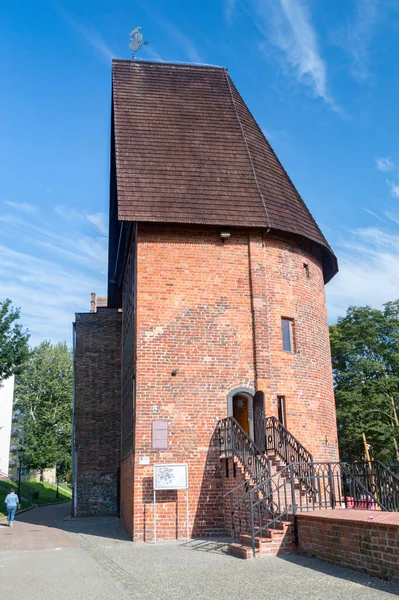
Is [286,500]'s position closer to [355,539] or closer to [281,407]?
[355,539]

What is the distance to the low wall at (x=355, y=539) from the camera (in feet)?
25.4

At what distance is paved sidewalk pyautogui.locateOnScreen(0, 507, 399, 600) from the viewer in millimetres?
7582

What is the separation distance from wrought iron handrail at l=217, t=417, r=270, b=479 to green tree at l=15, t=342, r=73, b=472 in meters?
35.7

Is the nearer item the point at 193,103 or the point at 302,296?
the point at 302,296

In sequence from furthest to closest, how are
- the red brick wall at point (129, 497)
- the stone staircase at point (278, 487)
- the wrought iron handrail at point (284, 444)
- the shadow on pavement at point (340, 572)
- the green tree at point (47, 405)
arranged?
1. the green tree at point (47, 405)
2. the red brick wall at point (129, 497)
3. the wrought iron handrail at point (284, 444)
4. the stone staircase at point (278, 487)
5. the shadow on pavement at point (340, 572)

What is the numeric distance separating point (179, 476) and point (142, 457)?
114 centimetres

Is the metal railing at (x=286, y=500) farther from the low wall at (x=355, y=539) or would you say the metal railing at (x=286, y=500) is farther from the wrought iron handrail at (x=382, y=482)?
the low wall at (x=355, y=539)

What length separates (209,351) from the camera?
15906mm

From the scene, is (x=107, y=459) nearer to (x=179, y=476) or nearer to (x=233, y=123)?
(x=179, y=476)

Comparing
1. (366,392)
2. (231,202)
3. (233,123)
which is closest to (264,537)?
(231,202)

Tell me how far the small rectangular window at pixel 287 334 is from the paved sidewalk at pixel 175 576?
5.95 meters

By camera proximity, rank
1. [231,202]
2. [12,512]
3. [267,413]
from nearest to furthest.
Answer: [267,413]
[231,202]
[12,512]

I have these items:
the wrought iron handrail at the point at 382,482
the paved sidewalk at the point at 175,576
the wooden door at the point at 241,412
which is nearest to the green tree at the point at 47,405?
the wooden door at the point at 241,412

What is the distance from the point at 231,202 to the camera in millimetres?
17125
